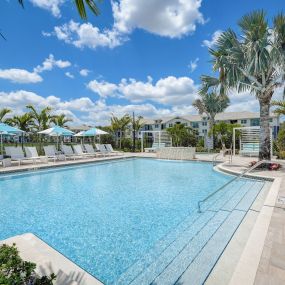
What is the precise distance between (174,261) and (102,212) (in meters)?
3.18

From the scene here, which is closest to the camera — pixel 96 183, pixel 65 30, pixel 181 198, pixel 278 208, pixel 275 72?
pixel 278 208

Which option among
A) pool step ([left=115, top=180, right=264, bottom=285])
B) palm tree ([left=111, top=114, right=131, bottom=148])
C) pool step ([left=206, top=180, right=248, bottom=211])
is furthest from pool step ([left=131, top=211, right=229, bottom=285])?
palm tree ([left=111, top=114, right=131, bottom=148])

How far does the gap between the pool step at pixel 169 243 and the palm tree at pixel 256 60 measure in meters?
7.77

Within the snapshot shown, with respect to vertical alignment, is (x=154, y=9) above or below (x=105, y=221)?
above

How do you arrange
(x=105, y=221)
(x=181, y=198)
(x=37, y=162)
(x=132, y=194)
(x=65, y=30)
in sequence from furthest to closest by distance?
(x=37, y=162), (x=65, y=30), (x=132, y=194), (x=181, y=198), (x=105, y=221)

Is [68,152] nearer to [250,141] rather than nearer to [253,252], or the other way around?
[250,141]

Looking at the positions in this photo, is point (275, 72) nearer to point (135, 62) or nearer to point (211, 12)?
point (211, 12)

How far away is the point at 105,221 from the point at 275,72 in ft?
35.2

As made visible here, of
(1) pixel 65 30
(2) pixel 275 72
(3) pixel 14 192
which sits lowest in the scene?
(3) pixel 14 192

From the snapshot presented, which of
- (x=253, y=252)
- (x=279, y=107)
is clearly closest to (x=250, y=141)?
(x=279, y=107)

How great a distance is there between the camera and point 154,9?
11.8 meters

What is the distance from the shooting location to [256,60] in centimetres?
1062

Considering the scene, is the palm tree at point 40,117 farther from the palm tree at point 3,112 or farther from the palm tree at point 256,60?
the palm tree at point 256,60

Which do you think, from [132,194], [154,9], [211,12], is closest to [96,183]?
[132,194]
